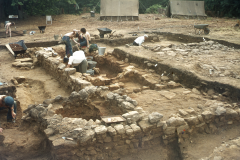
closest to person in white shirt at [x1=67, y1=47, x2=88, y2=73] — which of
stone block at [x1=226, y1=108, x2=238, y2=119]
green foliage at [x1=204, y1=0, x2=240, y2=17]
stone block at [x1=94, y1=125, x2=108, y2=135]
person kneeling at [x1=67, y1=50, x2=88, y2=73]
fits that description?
person kneeling at [x1=67, y1=50, x2=88, y2=73]

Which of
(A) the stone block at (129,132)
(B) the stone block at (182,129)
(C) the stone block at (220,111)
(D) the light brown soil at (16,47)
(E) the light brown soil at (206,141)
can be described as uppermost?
(D) the light brown soil at (16,47)

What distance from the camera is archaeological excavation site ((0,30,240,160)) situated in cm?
411

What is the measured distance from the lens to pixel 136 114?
4.51m

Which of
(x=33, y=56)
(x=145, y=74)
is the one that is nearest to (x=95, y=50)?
(x=33, y=56)

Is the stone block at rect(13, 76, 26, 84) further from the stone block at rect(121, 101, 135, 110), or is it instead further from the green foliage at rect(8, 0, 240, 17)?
the green foliage at rect(8, 0, 240, 17)

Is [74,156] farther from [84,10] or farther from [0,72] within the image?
[84,10]

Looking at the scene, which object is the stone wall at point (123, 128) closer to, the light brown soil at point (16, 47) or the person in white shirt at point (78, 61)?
the person in white shirt at point (78, 61)

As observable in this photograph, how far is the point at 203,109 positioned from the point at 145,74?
9.54 ft

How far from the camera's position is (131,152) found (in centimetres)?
431

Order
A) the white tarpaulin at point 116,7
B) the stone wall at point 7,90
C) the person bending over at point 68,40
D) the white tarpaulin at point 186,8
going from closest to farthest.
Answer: the stone wall at point 7,90 → the person bending over at point 68,40 → the white tarpaulin at point 116,7 → the white tarpaulin at point 186,8

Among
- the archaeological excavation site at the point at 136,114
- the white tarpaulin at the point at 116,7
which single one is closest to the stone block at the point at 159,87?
the archaeological excavation site at the point at 136,114

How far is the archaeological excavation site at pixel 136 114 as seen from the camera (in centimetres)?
411

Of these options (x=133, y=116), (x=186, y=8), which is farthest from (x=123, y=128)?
(x=186, y=8)

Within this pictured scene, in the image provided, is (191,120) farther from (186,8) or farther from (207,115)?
(186,8)
